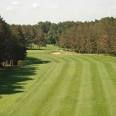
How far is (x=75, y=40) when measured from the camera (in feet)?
497

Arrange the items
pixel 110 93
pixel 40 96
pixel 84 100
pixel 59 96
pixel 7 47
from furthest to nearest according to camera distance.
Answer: pixel 7 47, pixel 110 93, pixel 40 96, pixel 59 96, pixel 84 100

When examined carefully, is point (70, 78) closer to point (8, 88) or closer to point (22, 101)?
point (8, 88)

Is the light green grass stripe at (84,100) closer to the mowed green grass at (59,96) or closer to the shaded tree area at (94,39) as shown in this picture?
the mowed green grass at (59,96)

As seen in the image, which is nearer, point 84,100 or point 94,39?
point 84,100

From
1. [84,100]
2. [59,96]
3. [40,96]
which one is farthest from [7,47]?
[84,100]

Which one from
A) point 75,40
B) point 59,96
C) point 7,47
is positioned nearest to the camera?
point 59,96

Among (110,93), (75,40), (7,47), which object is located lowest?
(110,93)

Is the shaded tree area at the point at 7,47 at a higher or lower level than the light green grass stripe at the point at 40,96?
higher

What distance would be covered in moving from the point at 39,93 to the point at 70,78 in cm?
1258

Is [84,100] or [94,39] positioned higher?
[94,39]

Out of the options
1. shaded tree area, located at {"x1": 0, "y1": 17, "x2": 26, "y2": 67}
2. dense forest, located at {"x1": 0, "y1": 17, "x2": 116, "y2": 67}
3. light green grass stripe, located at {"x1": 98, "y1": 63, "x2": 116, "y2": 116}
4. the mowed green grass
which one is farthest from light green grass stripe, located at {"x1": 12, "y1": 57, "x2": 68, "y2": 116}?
dense forest, located at {"x1": 0, "y1": 17, "x2": 116, "y2": 67}

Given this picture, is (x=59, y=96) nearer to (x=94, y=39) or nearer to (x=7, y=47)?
(x=7, y=47)

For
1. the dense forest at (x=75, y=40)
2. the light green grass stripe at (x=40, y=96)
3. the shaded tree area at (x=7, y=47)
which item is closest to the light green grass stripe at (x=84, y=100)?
the light green grass stripe at (x=40, y=96)

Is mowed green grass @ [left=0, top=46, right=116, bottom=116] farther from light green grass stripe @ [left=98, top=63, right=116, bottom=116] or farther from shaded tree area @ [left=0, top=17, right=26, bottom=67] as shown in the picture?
shaded tree area @ [left=0, top=17, right=26, bottom=67]
